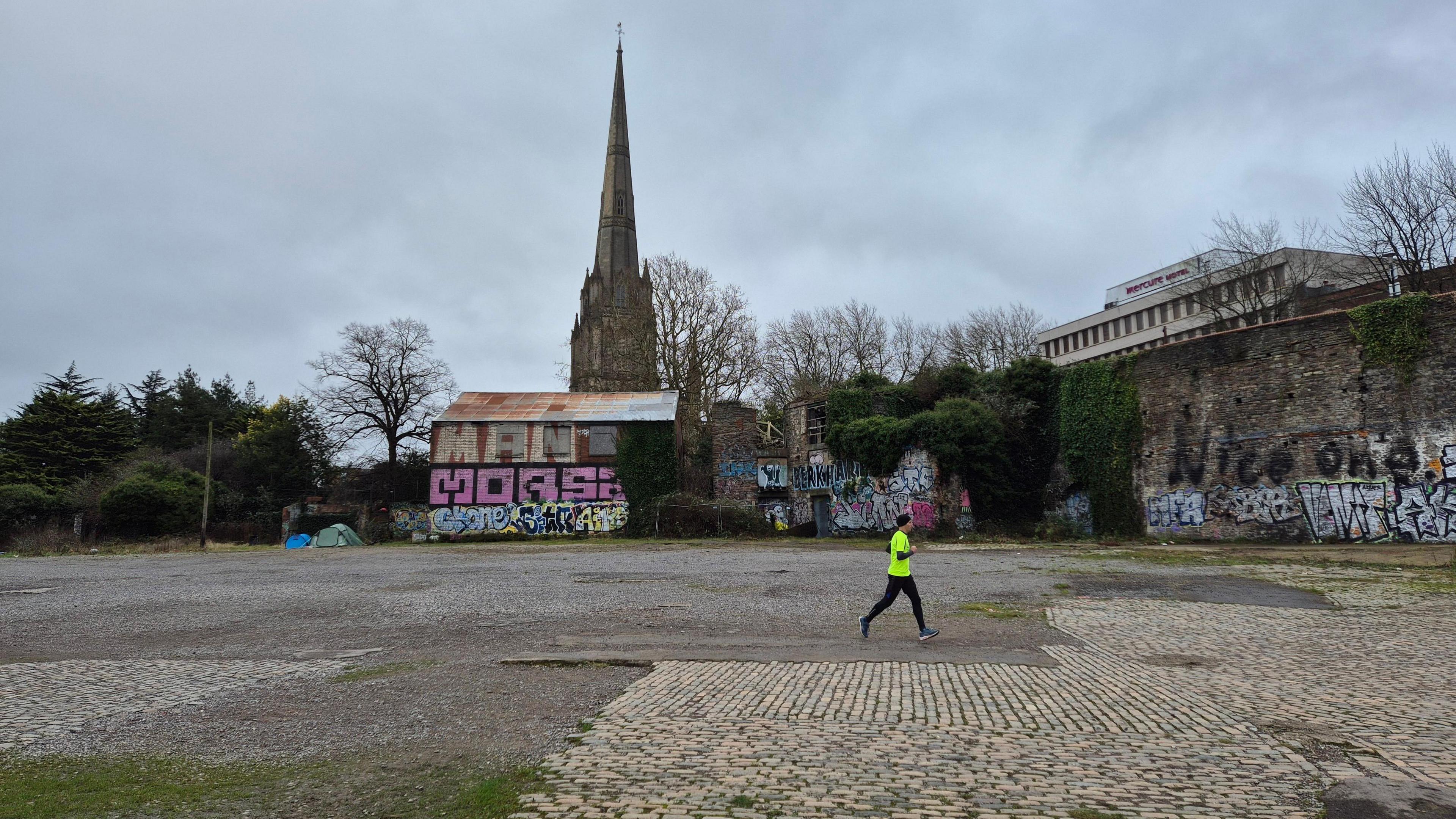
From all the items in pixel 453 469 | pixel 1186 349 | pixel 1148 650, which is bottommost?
pixel 1148 650

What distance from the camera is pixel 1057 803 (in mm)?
3838

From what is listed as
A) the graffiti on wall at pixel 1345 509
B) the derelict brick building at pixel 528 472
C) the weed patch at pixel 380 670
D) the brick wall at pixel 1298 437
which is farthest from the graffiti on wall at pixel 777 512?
the weed patch at pixel 380 670

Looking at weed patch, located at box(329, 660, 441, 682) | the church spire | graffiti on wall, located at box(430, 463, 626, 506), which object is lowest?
weed patch, located at box(329, 660, 441, 682)

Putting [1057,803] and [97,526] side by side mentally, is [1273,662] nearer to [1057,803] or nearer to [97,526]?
[1057,803]

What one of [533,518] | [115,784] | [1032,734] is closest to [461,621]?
[115,784]

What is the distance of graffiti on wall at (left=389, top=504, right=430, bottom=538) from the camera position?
3322 centimetres

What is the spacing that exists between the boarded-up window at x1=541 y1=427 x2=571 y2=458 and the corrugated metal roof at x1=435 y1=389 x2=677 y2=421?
422 mm

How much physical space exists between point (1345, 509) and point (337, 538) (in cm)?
A: 3395

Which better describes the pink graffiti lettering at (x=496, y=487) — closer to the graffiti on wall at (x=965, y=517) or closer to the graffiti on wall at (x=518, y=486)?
the graffiti on wall at (x=518, y=486)

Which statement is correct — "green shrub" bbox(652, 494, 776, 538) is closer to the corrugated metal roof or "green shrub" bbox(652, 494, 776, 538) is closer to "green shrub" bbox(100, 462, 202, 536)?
the corrugated metal roof

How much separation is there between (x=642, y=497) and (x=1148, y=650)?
1044 inches

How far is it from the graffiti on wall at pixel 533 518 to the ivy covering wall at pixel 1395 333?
24116mm

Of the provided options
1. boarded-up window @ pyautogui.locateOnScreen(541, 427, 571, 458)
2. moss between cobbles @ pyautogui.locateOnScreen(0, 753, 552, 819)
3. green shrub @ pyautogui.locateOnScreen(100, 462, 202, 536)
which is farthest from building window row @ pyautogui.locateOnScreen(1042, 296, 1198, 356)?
moss between cobbles @ pyautogui.locateOnScreen(0, 753, 552, 819)

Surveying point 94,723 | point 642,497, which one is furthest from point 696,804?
point 642,497
